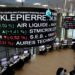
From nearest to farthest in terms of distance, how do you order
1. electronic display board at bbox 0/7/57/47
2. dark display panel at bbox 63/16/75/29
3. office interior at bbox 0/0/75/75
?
electronic display board at bbox 0/7/57/47, office interior at bbox 0/0/75/75, dark display panel at bbox 63/16/75/29

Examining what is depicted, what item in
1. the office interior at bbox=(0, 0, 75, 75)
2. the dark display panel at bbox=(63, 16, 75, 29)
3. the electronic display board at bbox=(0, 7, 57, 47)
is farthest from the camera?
the dark display panel at bbox=(63, 16, 75, 29)

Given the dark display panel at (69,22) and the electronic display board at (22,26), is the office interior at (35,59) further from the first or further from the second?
the electronic display board at (22,26)

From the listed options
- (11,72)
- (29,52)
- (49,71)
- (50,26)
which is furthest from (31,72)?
(50,26)

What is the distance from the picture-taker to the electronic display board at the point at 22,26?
175 inches

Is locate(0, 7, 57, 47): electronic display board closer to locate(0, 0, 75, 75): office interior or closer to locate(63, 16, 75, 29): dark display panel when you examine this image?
locate(0, 0, 75, 75): office interior

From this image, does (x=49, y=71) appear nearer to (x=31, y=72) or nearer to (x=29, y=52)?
(x=31, y=72)

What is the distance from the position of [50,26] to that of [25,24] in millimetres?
642

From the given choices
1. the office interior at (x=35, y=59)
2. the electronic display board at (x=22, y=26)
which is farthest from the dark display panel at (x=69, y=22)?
the electronic display board at (x=22, y=26)

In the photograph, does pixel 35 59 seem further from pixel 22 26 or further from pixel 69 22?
pixel 22 26

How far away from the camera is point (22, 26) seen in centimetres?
448

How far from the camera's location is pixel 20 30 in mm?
4508

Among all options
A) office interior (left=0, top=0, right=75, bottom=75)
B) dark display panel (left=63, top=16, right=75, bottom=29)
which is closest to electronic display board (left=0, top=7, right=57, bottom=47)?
office interior (left=0, top=0, right=75, bottom=75)

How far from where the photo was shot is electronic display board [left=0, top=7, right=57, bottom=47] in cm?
446

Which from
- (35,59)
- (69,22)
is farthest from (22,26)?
(35,59)
